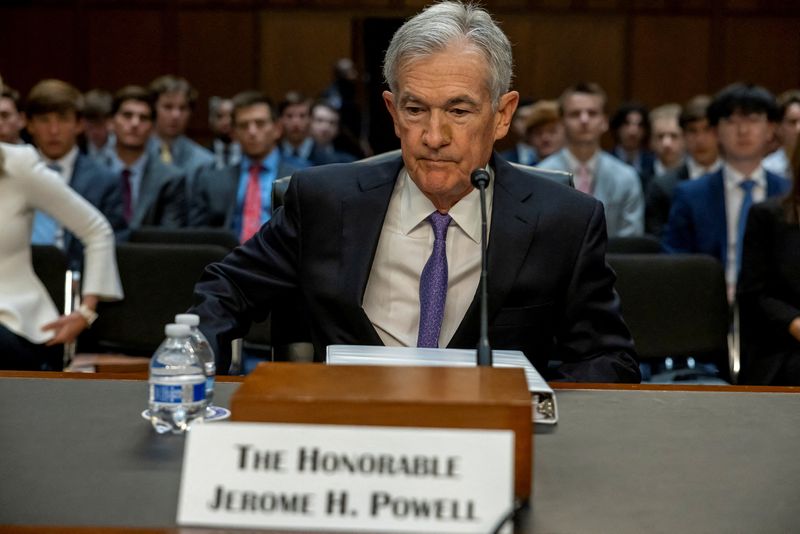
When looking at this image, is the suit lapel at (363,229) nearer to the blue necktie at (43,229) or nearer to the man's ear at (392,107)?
the man's ear at (392,107)

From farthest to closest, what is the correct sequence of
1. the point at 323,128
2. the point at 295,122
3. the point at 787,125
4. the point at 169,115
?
the point at 323,128 < the point at 295,122 < the point at 169,115 < the point at 787,125

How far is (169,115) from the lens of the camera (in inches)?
336

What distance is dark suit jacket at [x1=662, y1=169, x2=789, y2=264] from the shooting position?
517cm

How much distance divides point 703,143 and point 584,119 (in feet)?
3.44

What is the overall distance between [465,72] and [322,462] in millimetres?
1284

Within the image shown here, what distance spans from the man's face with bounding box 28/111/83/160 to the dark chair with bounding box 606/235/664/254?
9.74ft

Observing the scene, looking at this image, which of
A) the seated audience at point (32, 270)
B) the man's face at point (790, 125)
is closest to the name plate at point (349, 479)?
the seated audience at point (32, 270)

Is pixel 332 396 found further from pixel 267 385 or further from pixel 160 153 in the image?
pixel 160 153

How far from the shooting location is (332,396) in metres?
1.24

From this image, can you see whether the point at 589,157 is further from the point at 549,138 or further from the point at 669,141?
the point at 669,141

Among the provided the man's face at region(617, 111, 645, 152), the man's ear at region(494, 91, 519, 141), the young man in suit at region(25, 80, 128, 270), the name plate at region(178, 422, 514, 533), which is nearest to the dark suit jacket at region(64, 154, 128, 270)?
the young man in suit at region(25, 80, 128, 270)

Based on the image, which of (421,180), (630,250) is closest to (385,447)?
(421,180)

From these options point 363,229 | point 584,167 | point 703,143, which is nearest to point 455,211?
point 363,229

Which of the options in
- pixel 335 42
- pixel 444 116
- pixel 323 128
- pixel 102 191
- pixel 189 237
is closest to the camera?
pixel 444 116
